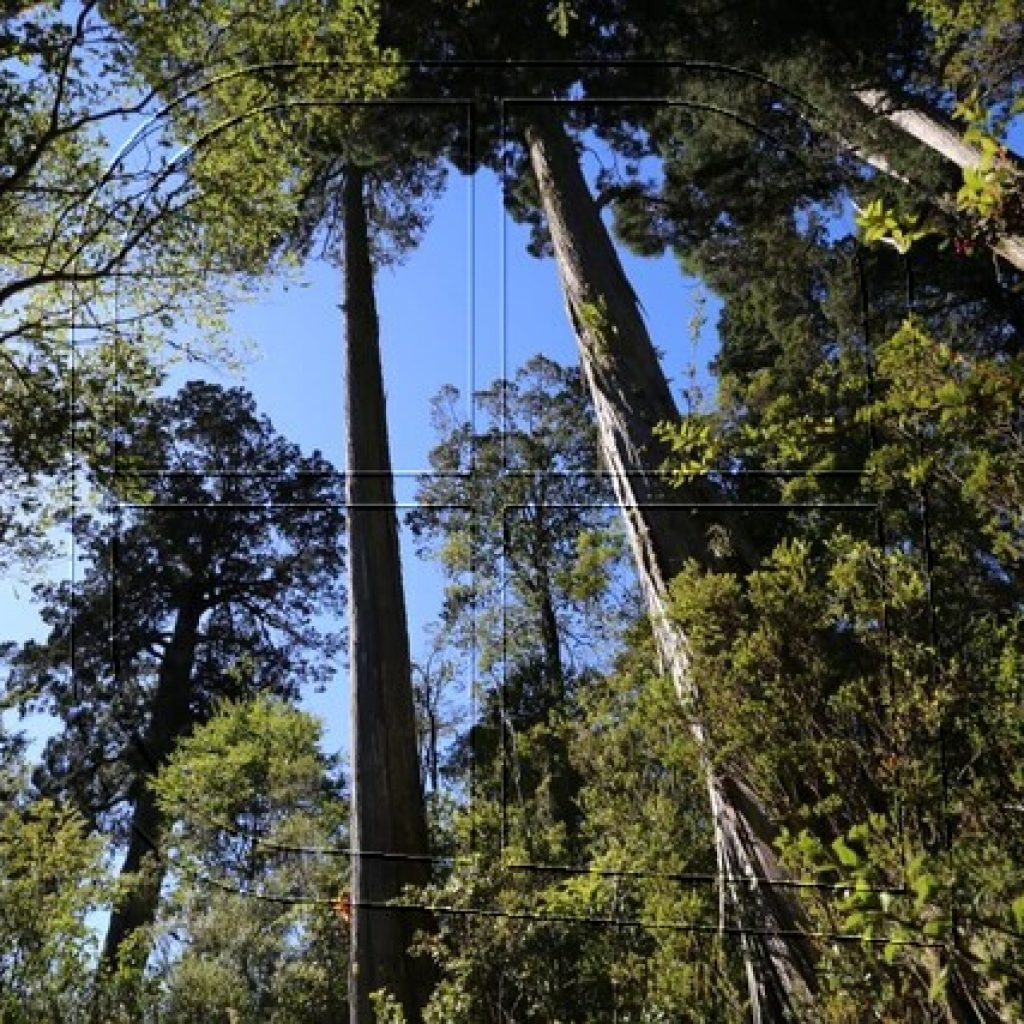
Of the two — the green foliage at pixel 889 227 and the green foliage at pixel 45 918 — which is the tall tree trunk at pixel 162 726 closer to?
the green foliage at pixel 45 918

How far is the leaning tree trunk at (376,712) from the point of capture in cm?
426

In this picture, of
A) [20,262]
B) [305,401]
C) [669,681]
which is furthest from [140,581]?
[669,681]

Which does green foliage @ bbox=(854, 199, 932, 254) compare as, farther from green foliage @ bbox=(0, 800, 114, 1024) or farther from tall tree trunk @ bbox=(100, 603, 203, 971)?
tall tree trunk @ bbox=(100, 603, 203, 971)

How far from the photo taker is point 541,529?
21.0ft

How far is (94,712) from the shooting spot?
10828 mm

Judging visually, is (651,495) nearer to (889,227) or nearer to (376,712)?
(889,227)

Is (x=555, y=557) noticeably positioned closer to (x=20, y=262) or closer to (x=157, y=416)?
(x=157, y=416)

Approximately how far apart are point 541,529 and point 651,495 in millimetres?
2985

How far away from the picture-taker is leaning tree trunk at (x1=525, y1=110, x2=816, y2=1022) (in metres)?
2.54

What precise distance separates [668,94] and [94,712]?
29.5 feet

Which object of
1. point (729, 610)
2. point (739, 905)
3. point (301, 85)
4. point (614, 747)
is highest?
point (301, 85)

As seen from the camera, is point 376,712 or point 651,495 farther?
point 376,712

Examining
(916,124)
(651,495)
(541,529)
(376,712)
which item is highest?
(916,124)

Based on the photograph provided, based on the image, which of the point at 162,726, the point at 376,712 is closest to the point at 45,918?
the point at 376,712
